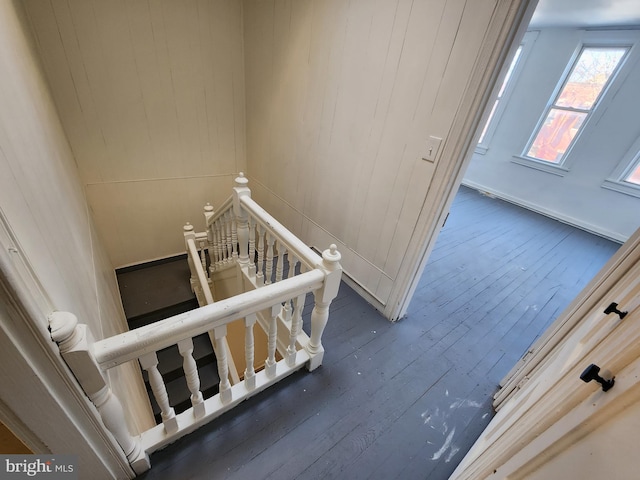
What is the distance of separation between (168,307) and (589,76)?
6.14 m

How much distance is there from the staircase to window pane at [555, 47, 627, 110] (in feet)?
18.8

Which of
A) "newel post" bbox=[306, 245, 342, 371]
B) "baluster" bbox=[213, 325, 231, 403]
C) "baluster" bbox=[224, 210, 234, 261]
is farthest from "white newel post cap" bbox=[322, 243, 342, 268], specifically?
"baluster" bbox=[224, 210, 234, 261]

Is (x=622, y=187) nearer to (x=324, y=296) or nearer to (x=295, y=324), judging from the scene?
(x=324, y=296)

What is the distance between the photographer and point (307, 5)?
6.06ft

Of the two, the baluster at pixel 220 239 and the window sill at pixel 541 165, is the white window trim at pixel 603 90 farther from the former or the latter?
the baluster at pixel 220 239

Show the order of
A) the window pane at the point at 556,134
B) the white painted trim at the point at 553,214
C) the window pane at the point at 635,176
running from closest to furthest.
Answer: the window pane at the point at 635,176 → the white painted trim at the point at 553,214 → the window pane at the point at 556,134

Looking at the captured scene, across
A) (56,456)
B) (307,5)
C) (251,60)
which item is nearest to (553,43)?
(307,5)

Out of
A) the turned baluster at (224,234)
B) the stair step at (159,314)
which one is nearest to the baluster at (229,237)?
the turned baluster at (224,234)

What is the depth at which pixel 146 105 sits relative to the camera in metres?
2.54

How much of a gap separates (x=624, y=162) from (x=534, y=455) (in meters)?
4.74

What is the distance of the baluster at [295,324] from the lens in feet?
3.82

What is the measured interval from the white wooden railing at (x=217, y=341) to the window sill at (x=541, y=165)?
461 cm

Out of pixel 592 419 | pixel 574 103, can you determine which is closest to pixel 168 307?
pixel 592 419

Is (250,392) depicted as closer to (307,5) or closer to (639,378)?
(639,378)
